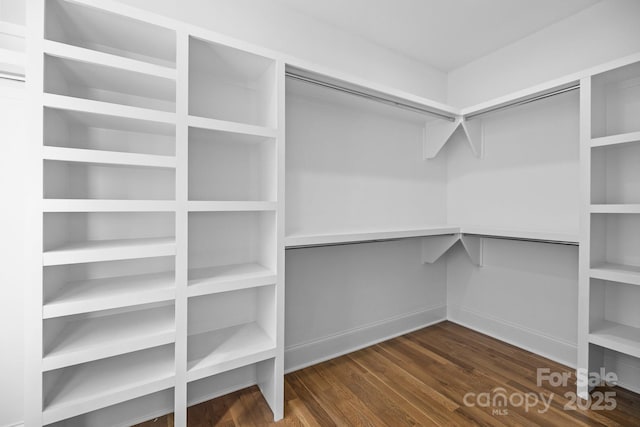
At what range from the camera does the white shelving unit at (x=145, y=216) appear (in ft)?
3.67

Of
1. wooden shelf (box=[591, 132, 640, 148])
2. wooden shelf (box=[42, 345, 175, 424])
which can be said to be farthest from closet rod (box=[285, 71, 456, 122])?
wooden shelf (box=[42, 345, 175, 424])

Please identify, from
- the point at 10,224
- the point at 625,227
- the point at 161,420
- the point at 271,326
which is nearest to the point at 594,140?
the point at 625,227

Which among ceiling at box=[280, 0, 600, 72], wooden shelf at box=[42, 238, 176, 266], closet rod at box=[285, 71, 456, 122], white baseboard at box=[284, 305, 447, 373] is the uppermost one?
ceiling at box=[280, 0, 600, 72]

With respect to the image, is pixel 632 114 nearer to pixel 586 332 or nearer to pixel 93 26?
pixel 586 332

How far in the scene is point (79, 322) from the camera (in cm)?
141

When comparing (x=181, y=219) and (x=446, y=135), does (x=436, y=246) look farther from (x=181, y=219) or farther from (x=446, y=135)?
(x=181, y=219)

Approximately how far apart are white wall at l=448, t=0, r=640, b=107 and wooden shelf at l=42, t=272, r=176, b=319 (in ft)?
9.35

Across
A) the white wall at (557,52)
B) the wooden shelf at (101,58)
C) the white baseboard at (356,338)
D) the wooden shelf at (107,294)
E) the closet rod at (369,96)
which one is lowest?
the white baseboard at (356,338)

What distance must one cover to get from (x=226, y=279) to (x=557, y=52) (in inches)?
108

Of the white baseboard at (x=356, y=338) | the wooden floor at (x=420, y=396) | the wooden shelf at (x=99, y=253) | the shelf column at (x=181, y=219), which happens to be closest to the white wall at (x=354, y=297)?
the white baseboard at (x=356, y=338)

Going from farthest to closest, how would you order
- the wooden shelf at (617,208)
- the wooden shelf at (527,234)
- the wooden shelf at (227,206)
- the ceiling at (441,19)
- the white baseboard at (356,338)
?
1. the white baseboard at (356,338)
2. the ceiling at (441,19)
3. the wooden shelf at (527,234)
4. the wooden shelf at (617,208)
5. the wooden shelf at (227,206)

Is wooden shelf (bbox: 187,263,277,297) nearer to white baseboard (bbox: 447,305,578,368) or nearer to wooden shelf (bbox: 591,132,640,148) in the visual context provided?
wooden shelf (bbox: 591,132,640,148)

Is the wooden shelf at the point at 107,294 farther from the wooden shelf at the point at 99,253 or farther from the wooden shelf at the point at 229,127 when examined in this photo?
the wooden shelf at the point at 229,127

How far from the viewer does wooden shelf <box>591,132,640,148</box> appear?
5.02 feet
